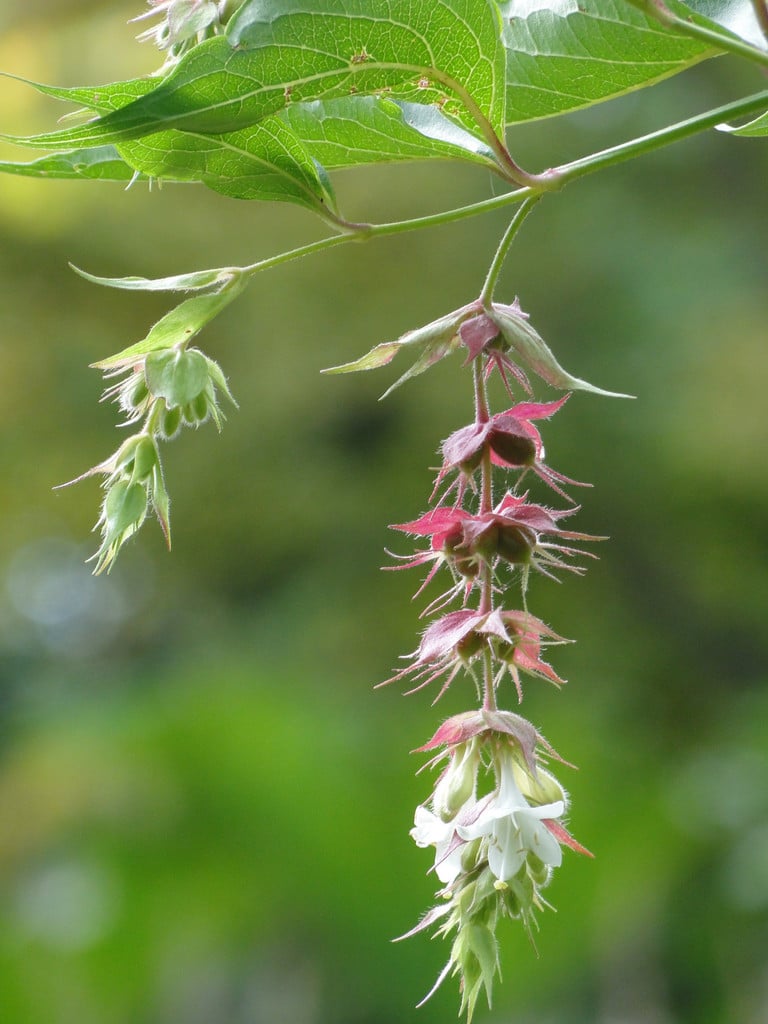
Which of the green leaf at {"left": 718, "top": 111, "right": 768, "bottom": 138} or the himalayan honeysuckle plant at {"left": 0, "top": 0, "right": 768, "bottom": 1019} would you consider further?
→ the green leaf at {"left": 718, "top": 111, "right": 768, "bottom": 138}

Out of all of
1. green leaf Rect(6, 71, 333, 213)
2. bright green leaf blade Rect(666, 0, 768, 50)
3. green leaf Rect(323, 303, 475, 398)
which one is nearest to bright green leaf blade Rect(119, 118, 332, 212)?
green leaf Rect(6, 71, 333, 213)

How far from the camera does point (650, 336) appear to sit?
230 inches

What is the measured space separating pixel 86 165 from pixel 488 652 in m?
0.34

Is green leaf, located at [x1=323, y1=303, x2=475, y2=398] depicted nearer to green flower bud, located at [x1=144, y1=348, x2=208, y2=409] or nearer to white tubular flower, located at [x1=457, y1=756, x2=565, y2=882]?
green flower bud, located at [x1=144, y1=348, x2=208, y2=409]

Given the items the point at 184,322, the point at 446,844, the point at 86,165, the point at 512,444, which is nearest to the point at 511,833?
the point at 446,844

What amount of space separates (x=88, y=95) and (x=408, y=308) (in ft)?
17.1

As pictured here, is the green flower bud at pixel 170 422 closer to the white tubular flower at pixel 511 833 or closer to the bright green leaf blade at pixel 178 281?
the bright green leaf blade at pixel 178 281

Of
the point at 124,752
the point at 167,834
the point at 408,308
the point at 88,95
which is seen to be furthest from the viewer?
the point at 408,308

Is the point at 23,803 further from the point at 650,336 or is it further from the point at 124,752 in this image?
the point at 650,336

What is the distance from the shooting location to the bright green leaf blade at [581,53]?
25.2 inches

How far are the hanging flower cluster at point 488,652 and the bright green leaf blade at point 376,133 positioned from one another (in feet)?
0.34

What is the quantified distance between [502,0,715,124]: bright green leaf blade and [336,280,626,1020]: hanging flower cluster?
0.16m

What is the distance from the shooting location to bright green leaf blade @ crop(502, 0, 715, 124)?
64 centimetres

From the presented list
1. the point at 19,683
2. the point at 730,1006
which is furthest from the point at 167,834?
the point at 19,683
